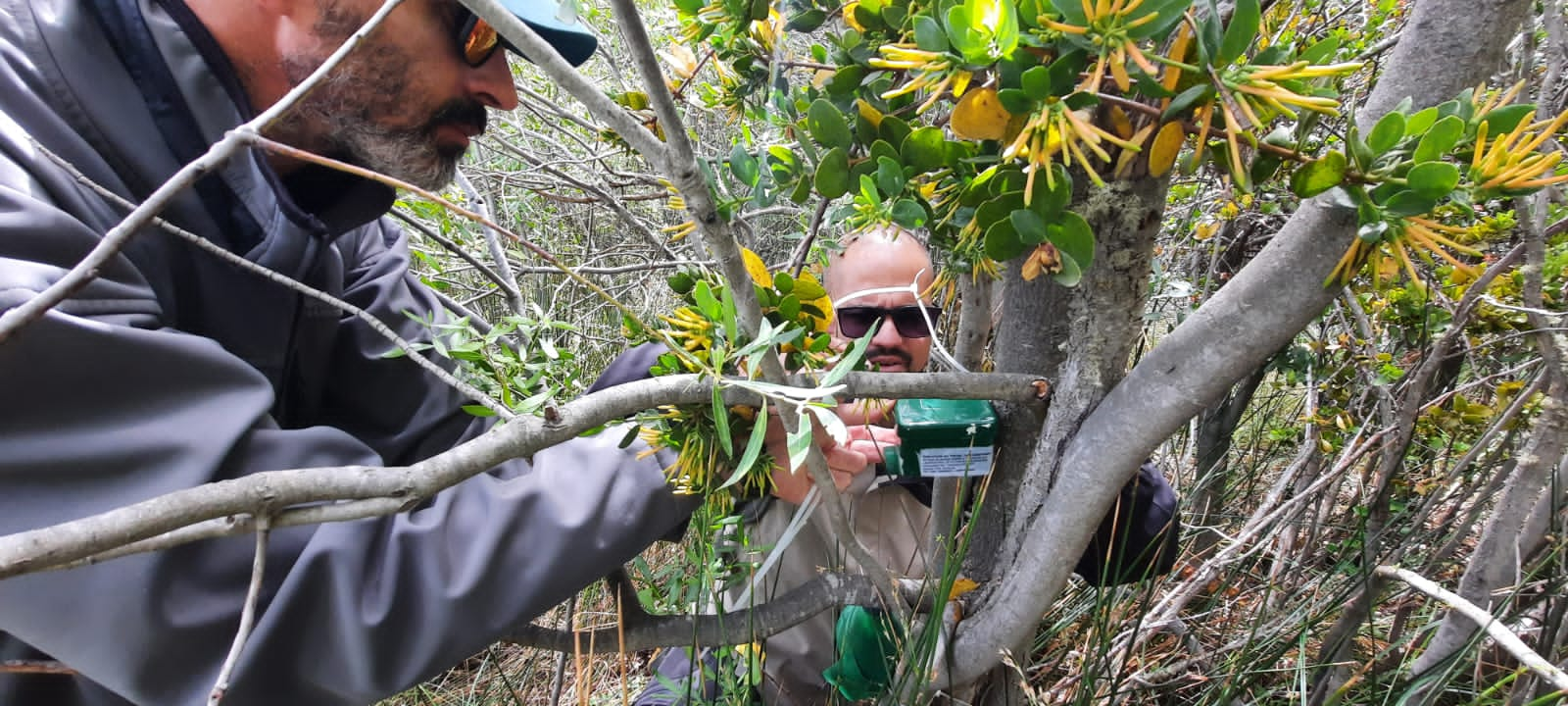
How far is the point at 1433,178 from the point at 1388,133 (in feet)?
0.15

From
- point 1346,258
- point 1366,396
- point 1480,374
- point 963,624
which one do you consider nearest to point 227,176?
point 963,624

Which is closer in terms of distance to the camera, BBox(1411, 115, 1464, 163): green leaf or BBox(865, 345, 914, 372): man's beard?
BBox(1411, 115, 1464, 163): green leaf

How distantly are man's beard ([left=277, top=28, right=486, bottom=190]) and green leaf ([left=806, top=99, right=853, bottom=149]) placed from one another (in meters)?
0.89

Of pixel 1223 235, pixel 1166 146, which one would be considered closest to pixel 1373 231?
pixel 1166 146

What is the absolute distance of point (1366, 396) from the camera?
149cm

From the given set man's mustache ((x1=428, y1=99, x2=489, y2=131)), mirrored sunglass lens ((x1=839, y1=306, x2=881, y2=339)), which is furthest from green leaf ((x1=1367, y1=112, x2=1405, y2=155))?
man's mustache ((x1=428, y1=99, x2=489, y2=131))

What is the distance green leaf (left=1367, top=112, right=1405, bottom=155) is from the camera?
0.45 metres

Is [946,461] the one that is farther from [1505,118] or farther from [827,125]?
[1505,118]

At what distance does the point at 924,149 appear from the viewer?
588mm

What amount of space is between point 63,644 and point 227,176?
1.98ft

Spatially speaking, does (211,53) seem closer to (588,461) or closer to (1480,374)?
(588,461)

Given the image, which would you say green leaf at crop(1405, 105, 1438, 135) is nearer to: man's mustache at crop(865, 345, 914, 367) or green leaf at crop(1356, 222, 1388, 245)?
green leaf at crop(1356, 222, 1388, 245)

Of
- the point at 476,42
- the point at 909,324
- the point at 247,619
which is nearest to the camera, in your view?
the point at 247,619

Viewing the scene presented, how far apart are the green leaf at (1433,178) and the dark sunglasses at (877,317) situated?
2.57 ft
